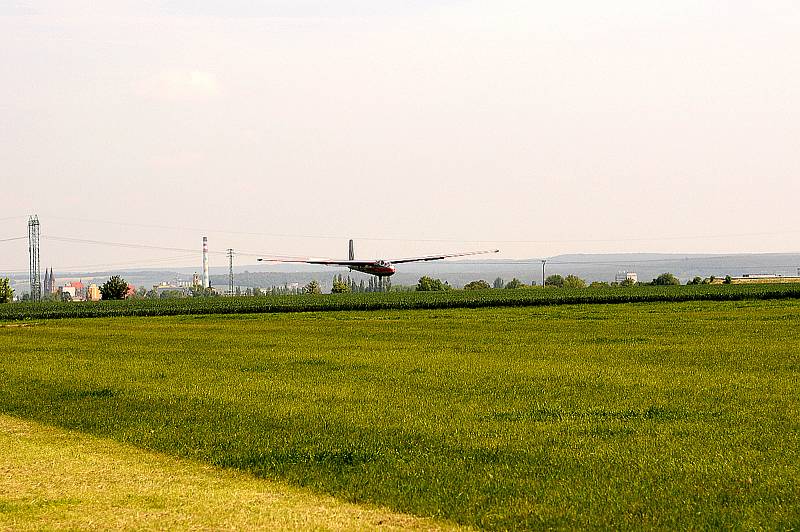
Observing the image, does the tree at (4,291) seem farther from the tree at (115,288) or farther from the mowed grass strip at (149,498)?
the mowed grass strip at (149,498)

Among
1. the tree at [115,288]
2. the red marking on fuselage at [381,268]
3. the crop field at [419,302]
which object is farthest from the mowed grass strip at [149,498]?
the tree at [115,288]

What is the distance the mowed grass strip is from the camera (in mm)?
9227

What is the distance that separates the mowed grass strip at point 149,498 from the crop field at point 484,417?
0.42 meters

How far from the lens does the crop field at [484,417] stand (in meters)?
10.0

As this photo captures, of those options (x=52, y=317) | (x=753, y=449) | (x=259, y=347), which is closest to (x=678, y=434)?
(x=753, y=449)

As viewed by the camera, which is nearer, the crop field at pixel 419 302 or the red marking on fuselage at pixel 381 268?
the crop field at pixel 419 302

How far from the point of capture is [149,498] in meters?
10.2

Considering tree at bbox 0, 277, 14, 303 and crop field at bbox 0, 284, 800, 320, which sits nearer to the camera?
crop field at bbox 0, 284, 800, 320

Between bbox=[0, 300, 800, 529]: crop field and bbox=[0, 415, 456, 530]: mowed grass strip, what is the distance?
420 mm

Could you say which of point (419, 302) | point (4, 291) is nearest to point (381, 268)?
point (419, 302)

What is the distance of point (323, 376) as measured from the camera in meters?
20.3

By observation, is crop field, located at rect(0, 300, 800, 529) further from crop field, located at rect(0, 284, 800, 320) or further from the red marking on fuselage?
the red marking on fuselage

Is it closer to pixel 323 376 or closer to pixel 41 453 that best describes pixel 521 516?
pixel 41 453

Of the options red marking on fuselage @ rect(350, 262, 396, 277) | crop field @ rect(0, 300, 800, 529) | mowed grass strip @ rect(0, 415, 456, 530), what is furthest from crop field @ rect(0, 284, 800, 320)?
mowed grass strip @ rect(0, 415, 456, 530)
